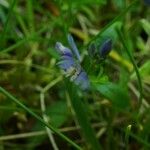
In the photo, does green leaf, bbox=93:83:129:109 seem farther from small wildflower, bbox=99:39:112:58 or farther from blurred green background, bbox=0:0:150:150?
small wildflower, bbox=99:39:112:58

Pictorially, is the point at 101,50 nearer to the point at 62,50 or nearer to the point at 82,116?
the point at 62,50

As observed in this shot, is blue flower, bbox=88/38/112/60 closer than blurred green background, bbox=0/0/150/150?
Yes

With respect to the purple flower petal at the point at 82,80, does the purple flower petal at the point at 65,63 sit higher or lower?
higher

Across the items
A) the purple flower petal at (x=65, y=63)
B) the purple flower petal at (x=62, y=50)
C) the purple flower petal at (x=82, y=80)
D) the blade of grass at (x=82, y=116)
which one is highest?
the purple flower petal at (x=62, y=50)

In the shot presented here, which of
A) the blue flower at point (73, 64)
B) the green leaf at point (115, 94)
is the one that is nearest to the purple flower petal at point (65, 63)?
the blue flower at point (73, 64)

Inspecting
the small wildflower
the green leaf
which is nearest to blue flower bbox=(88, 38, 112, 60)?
the small wildflower

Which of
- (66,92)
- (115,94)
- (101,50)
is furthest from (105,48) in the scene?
(66,92)

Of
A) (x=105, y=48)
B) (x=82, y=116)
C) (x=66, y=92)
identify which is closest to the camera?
(x=105, y=48)

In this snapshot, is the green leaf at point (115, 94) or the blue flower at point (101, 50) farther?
the green leaf at point (115, 94)

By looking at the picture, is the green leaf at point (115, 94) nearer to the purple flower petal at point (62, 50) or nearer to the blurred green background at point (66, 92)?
the blurred green background at point (66, 92)

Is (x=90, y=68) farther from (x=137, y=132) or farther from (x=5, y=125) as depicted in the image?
(x=5, y=125)
